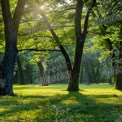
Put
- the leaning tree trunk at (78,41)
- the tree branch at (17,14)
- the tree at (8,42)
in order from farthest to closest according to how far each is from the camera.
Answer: the leaning tree trunk at (78,41), the tree branch at (17,14), the tree at (8,42)

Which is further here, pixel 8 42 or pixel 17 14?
pixel 17 14

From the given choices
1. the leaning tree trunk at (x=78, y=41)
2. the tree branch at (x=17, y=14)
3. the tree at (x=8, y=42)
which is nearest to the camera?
the tree at (x=8, y=42)

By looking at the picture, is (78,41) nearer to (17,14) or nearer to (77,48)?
(77,48)

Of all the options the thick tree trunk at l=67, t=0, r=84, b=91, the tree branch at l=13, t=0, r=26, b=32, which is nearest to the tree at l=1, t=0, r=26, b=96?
the tree branch at l=13, t=0, r=26, b=32

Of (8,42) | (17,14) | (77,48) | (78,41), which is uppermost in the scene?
(17,14)

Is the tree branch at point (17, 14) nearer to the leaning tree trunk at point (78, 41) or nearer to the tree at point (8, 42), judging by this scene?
the tree at point (8, 42)

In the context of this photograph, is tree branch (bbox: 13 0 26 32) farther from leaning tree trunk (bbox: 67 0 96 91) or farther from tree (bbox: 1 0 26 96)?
leaning tree trunk (bbox: 67 0 96 91)

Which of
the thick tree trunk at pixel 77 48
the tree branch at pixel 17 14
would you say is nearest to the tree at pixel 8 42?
the tree branch at pixel 17 14

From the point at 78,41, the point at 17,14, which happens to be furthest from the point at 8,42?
the point at 78,41

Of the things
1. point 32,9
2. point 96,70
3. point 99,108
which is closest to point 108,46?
point 32,9

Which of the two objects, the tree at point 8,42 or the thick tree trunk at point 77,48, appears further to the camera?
the thick tree trunk at point 77,48

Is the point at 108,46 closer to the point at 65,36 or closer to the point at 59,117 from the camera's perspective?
the point at 65,36

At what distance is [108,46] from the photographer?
111 ft

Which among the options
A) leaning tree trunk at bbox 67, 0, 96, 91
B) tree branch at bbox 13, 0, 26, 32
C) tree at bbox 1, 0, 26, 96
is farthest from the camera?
leaning tree trunk at bbox 67, 0, 96, 91
